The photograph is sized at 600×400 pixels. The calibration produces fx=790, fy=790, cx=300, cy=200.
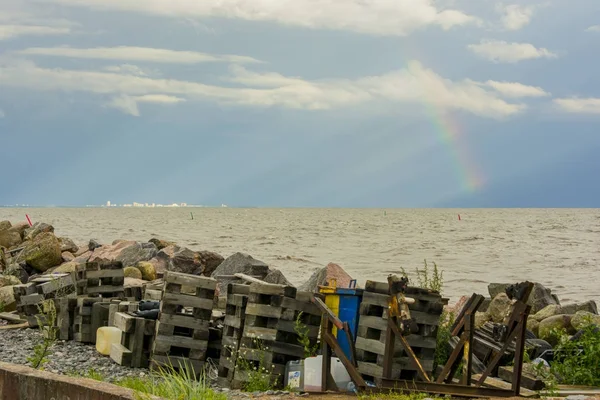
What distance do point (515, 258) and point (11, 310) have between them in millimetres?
34479

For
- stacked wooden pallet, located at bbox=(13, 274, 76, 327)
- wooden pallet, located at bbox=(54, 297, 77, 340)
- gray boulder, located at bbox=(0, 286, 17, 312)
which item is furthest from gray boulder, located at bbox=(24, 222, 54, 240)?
wooden pallet, located at bbox=(54, 297, 77, 340)

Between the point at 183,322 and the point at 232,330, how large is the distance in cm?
87

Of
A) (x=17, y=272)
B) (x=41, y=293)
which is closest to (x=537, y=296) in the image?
(x=41, y=293)

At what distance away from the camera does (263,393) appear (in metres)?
10.1

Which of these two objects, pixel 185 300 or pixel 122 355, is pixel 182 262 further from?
pixel 185 300

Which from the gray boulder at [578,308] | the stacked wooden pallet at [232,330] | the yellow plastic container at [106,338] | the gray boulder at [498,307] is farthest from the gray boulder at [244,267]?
the stacked wooden pallet at [232,330]

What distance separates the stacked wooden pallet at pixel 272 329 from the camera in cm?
1072

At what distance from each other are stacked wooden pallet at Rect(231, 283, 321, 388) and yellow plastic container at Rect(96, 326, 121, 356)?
2.69 metres

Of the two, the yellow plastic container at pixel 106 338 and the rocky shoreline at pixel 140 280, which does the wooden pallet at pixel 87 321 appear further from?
the yellow plastic container at pixel 106 338

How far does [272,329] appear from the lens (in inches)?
427

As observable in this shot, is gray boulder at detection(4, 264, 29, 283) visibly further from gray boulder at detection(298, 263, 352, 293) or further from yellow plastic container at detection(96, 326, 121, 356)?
yellow plastic container at detection(96, 326, 121, 356)

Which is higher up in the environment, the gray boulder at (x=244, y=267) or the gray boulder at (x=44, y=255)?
the gray boulder at (x=244, y=267)

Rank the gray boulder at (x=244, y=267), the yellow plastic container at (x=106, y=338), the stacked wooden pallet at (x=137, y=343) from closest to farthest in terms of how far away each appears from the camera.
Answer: the stacked wooden pallet at (x=137, y=343)
the yellow plastic container at (x=106, y=338)
the gray boulder at (x=244, y=267)

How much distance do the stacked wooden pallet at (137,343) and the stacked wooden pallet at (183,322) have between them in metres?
0.29
